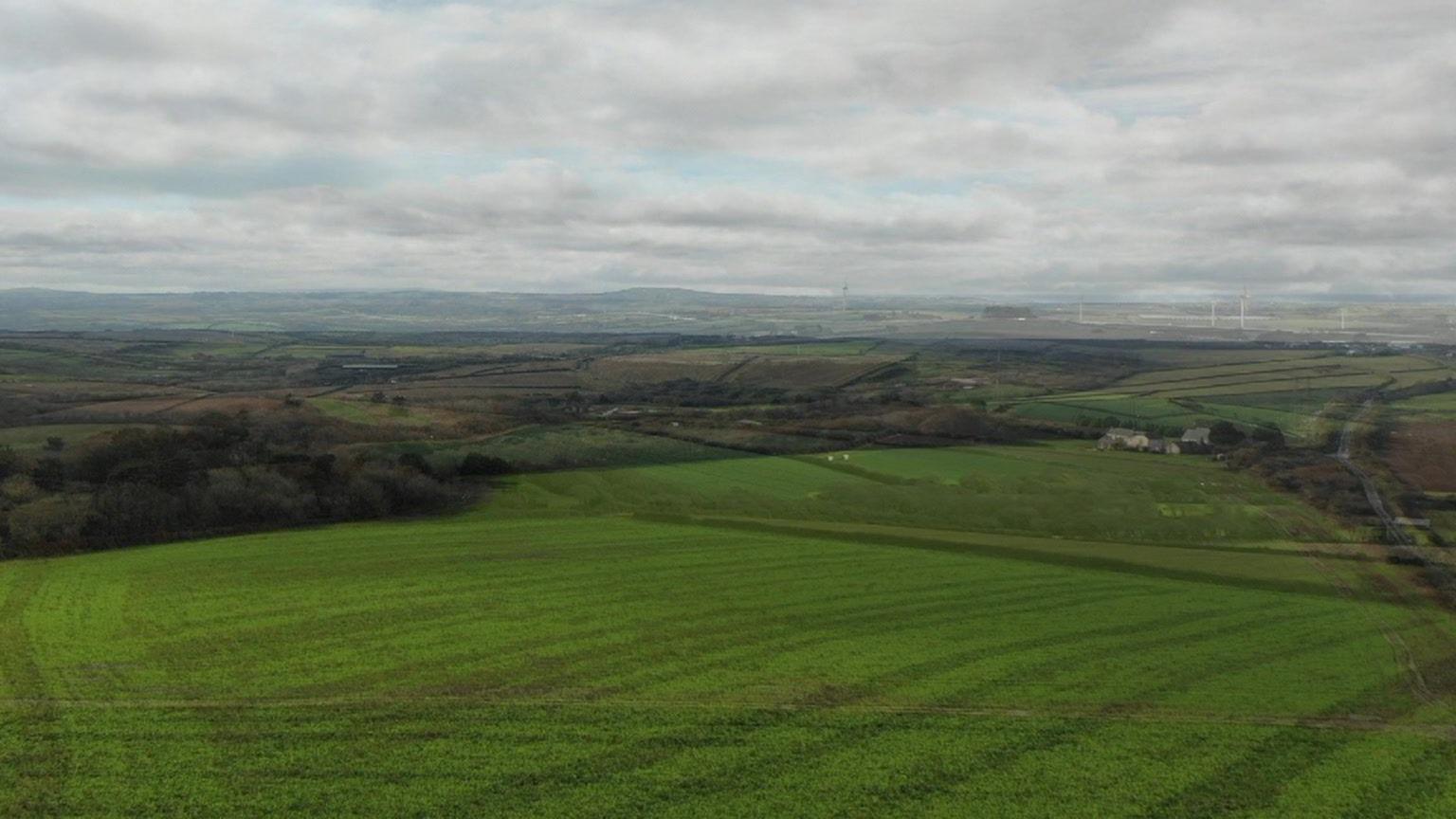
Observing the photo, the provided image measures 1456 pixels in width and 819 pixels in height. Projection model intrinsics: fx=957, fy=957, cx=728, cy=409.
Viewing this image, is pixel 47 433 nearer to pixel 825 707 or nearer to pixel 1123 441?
pixel 825 707

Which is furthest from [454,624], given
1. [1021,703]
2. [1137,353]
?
[1137,353]

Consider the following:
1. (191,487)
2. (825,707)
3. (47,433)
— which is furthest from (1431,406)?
(47,433)

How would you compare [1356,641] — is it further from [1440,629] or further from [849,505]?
[849,505]

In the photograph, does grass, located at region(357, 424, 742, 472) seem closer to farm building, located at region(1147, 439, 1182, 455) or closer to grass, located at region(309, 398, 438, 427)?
grass, located at region(309, 398, 438, 427)

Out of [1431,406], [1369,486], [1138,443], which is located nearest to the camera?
[1369,486]

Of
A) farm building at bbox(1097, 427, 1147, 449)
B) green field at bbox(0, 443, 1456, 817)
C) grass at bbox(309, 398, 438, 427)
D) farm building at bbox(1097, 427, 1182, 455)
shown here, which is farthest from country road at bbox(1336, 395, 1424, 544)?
grass at bbox(309, 398, 438, 427)

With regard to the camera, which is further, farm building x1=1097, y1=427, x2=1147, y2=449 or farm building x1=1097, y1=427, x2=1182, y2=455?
farm building x1=1097, y1=427, x2=1147, y2=449
